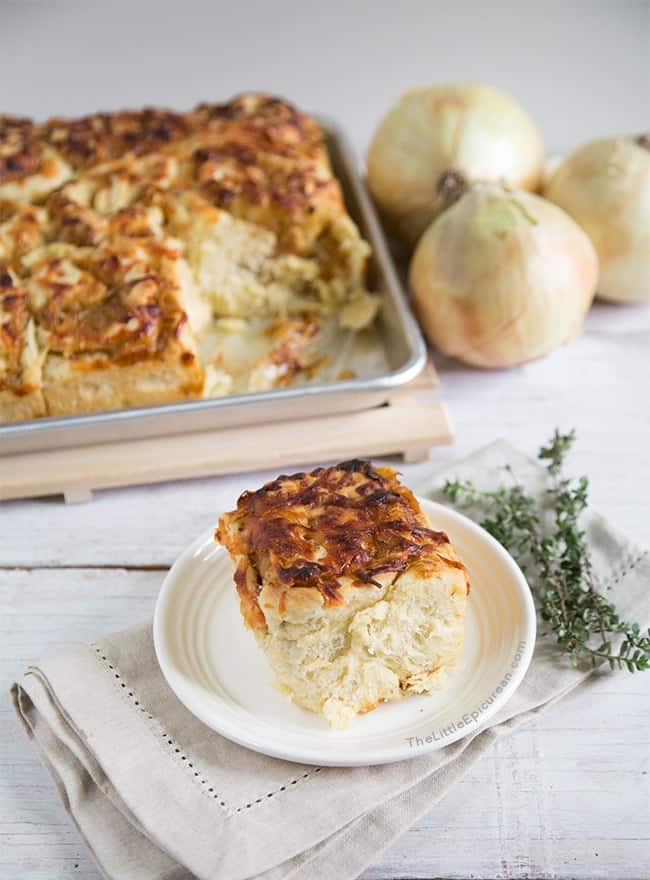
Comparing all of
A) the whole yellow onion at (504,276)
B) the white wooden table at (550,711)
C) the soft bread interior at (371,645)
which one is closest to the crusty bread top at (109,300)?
the white wooden table at (550,711)

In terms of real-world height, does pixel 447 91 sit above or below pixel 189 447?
above

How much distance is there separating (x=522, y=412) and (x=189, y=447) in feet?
3.15

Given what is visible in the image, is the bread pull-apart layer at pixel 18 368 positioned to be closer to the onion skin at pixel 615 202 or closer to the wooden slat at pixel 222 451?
the wooden slat at pixel 222 451

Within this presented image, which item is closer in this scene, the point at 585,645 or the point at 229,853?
the point at 229,853

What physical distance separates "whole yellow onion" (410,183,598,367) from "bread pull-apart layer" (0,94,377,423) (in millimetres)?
298

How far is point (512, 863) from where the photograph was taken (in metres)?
1.94

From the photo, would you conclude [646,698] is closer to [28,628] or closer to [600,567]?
[600,567]

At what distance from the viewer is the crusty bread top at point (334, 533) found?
197 centimetres

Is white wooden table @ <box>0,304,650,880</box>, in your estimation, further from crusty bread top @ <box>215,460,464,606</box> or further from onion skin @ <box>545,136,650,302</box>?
crusty bread top @ <box>215,460,464,606</box>

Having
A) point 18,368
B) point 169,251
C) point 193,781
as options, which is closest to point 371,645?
point 193,781

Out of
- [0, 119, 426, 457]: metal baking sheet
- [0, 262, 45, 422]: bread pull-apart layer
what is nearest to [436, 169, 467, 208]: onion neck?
[0, 119, 426, 457]: metal baking sheet

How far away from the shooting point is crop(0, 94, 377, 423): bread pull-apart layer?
9.48 feet

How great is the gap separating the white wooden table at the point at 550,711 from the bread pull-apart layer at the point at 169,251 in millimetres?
337

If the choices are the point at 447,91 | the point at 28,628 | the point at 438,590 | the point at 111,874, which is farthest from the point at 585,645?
the point at 447,91
